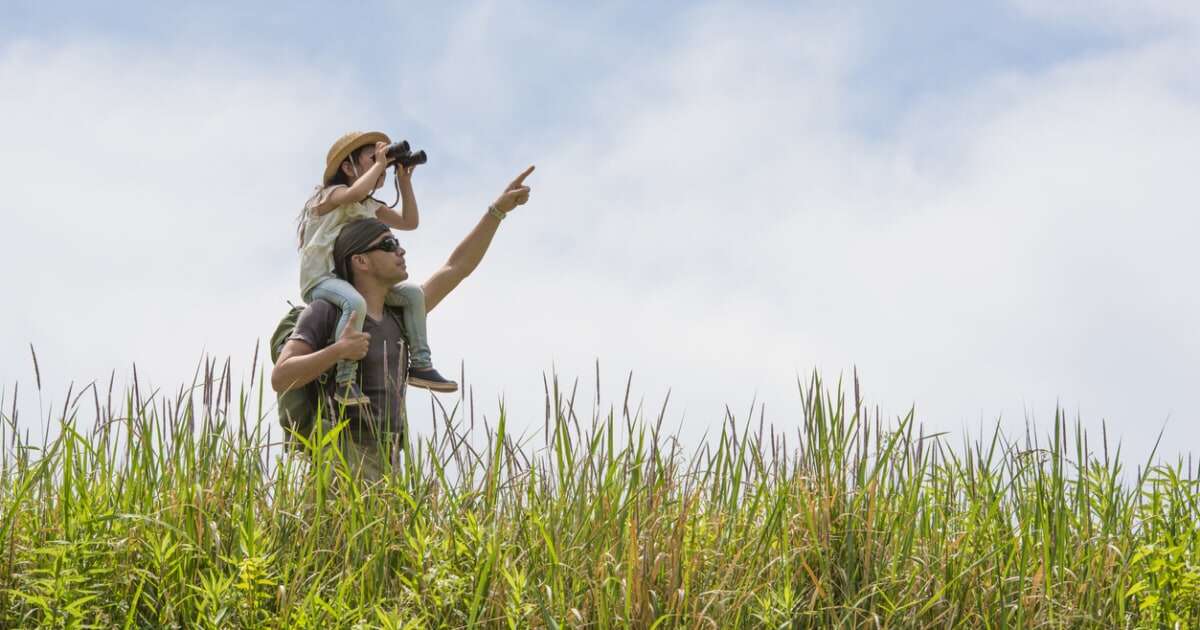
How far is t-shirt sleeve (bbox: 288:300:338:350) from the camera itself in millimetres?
5133

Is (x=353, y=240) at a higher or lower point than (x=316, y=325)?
higher

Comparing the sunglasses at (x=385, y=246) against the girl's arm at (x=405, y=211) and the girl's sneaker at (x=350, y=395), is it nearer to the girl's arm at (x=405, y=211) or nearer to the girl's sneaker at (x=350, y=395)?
the girl's sneaker at (x=350, y=395)

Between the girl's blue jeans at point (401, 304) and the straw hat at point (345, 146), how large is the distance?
1005 millimetres

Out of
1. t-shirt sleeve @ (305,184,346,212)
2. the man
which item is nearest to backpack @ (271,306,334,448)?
the man

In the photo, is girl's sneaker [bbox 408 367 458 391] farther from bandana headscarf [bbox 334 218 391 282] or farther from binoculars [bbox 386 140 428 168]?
binoculars [bbox 386 140 428 168]

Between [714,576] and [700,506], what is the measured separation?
54cm

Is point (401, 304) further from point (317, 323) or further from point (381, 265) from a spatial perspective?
point (317, 323)

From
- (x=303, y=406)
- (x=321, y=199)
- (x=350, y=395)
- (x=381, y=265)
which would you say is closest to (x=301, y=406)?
(x=303, y=406)

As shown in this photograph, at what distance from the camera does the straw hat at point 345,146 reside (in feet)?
20.4

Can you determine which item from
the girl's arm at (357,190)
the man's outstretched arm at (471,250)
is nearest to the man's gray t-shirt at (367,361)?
the man's outstretched arm at (471,250)

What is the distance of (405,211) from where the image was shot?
6.52 m

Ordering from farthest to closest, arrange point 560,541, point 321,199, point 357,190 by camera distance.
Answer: point 321,199 < point 357,190 < point 560,541

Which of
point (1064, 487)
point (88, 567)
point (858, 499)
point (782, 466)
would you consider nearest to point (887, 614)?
point (858, 499)

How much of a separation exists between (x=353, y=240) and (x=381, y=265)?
17 cm
